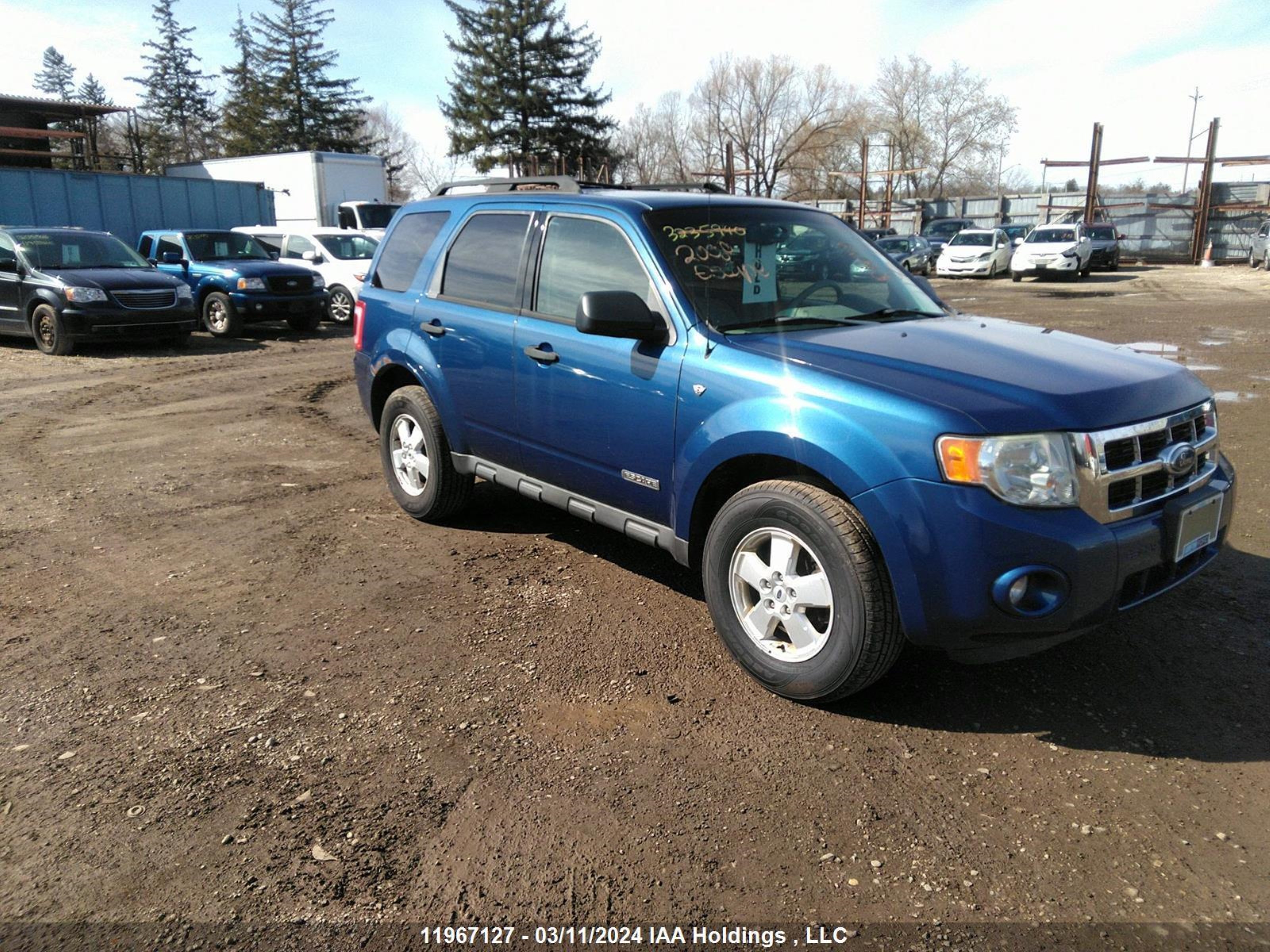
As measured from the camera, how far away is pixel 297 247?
700 inches

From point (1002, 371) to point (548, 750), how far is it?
83.0 inches

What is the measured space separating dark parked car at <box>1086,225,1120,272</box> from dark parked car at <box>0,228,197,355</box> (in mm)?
29317

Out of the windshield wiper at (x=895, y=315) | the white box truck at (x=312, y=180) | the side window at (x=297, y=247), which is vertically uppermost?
the white box truck at (x=312, y=180)

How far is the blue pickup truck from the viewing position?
15.2 metres

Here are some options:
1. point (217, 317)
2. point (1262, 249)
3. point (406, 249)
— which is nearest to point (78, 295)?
point (217, 317)

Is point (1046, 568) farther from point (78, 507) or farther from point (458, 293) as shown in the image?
point (78, 507)

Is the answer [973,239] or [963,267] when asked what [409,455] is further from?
[973,239]

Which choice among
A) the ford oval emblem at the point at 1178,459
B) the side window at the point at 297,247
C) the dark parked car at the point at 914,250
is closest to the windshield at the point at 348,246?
the side window at the point at 297,247

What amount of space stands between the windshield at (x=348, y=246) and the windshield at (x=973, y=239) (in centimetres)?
2069

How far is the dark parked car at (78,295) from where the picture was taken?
1295 cm

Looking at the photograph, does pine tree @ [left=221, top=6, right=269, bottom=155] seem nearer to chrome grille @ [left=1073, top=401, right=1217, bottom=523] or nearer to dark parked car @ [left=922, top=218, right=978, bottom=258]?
dark parked car @ [left=922, top=218, right=978, bottom=258]

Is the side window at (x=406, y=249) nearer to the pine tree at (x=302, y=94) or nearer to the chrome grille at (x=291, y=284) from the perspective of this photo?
the chrome grille at (x=291, y=284)

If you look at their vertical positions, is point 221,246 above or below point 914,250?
above

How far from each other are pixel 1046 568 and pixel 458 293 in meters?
3.42
